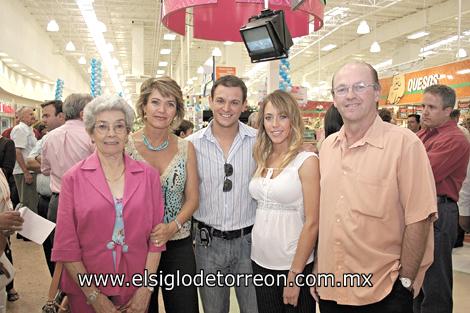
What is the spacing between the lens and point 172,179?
7.64 feet

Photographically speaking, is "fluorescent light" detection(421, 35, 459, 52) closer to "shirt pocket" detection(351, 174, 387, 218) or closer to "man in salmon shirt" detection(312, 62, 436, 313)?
"man in salmon shirt" detection(312, 62, 436, 313)

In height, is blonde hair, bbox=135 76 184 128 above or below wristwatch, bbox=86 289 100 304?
above

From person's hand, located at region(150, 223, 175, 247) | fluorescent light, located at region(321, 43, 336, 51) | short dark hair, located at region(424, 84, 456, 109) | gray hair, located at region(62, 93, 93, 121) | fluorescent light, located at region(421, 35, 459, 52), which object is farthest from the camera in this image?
fluorescent light, located at region(321, 43, 336, 51)

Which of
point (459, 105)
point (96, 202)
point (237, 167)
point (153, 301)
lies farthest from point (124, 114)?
point (459, 105)

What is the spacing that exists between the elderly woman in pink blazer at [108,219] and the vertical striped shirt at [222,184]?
A: 33cm

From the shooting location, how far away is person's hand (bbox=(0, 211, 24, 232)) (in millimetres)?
2099

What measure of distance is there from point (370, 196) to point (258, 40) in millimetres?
1187

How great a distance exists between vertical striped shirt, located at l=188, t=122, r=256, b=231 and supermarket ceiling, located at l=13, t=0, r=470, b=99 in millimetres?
9415

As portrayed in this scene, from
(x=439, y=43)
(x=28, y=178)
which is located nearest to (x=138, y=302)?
(x=28, y=178)

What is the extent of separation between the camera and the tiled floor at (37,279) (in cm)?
395

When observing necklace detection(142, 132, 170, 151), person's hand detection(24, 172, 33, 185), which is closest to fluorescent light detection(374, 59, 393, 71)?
person's hand detection(24, 172, 33, 185)

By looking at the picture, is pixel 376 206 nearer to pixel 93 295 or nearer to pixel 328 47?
pixel 93 295

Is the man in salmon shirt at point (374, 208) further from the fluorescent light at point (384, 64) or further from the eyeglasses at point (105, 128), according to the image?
the fluorescent light at point (384, 64)

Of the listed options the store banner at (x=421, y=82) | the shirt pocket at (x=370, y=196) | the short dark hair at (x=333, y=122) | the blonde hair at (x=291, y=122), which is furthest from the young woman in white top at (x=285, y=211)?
the store banner at (x=421, y=82)
